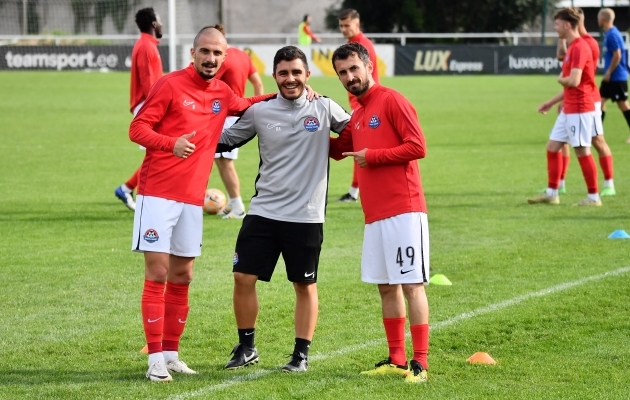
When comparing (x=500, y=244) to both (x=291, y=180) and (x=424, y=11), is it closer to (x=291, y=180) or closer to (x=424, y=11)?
(x=291, y=180)

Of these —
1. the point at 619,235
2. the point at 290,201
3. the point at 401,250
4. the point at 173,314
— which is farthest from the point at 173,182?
the point at 619,235

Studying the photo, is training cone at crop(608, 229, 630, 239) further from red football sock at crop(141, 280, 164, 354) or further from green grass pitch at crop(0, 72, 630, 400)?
red football sock at crop(141, 280, 164, 354)

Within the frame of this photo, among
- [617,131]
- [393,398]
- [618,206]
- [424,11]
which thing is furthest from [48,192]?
[424,11]

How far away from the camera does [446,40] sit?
5172 centimetres

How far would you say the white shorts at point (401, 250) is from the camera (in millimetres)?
5746

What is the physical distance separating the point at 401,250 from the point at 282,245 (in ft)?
2.54

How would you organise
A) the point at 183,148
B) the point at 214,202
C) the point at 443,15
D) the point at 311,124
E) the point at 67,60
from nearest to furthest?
the point at 183,148, the point at 311,124, the point at 214,202, the point at 67,60, the point at 443,15

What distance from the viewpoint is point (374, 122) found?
5832mm

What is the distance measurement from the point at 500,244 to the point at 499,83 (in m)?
28.1

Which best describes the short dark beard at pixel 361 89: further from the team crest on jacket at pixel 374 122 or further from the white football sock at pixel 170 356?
the white football sock at pixel 170 356

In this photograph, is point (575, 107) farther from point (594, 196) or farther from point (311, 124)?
point (311, 124)

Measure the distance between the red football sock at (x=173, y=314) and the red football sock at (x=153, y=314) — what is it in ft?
0.66

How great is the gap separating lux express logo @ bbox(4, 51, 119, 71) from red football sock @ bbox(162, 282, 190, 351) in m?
35.9

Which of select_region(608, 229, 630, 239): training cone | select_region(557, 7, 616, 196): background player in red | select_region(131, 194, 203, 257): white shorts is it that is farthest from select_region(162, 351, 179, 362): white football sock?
select_region(557, 7, 616, 196): background player in red
